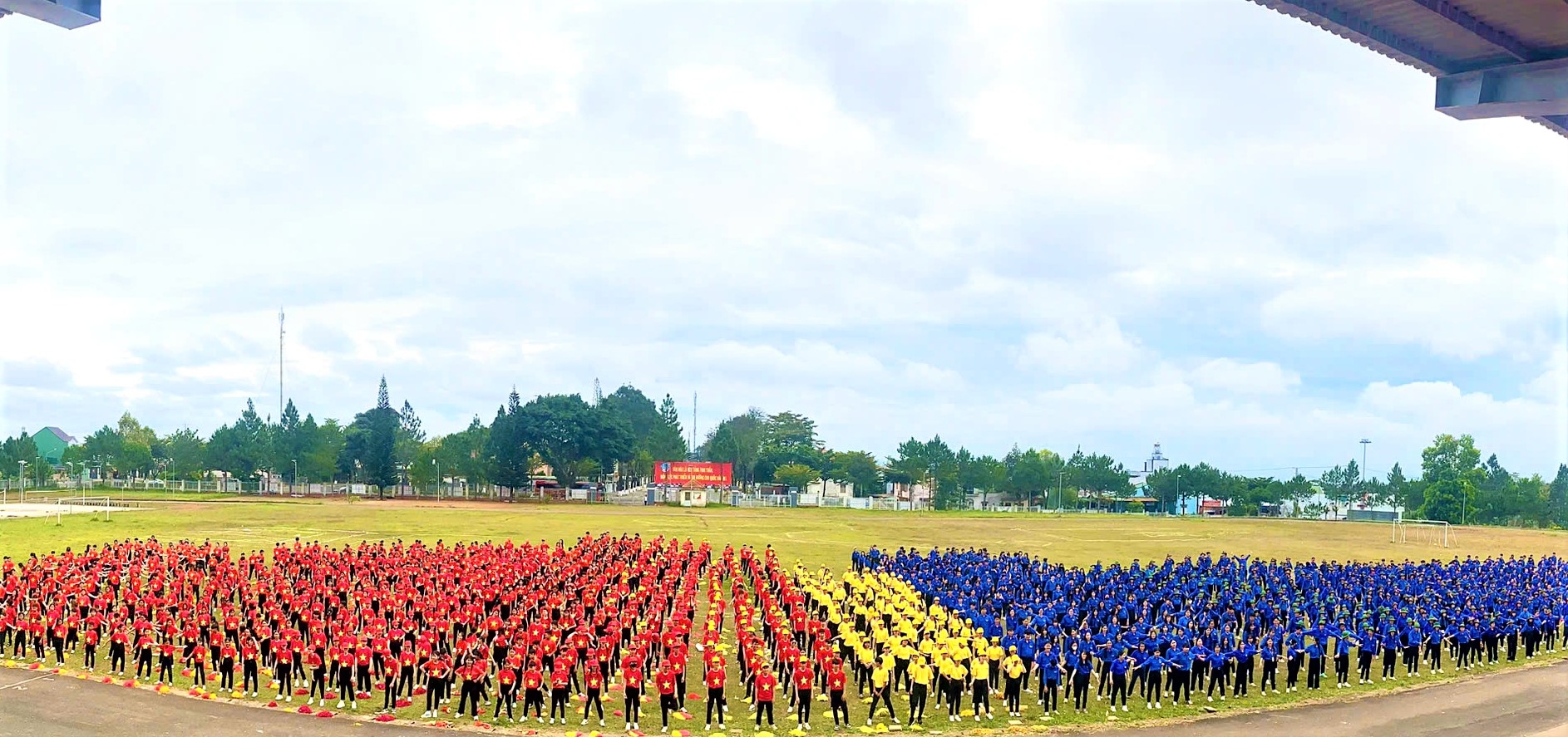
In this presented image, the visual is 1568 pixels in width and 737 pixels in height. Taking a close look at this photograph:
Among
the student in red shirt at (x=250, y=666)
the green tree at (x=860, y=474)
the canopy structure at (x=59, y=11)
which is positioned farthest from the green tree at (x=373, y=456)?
the canopy structure at (x=59, y=11)

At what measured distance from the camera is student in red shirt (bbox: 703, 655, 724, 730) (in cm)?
1817

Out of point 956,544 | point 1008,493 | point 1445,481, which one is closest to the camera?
point 956,544

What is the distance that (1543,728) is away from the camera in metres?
18.8

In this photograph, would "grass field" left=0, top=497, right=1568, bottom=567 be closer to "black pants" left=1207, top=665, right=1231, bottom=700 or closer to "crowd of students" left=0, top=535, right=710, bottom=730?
"crowd of students" left=0, top=535, right=710, bottom=730

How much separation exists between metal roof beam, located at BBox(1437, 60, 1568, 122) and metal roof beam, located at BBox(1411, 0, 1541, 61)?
0.16m

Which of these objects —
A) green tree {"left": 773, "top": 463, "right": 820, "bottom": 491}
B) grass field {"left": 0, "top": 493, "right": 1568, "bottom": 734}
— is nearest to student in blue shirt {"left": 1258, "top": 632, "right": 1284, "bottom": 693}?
grass field {"left": 0, "top": 493, "right": 1568, "bottom": 734}

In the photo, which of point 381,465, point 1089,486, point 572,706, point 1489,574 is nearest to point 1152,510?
point 1089,486

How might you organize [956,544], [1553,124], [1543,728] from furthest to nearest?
[956,544]
[1543,728]
[1553,124]

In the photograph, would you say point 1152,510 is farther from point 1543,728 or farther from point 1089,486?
point 1543,728

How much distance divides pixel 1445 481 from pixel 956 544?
2646 inches

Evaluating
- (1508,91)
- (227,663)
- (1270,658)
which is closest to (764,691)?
(227,663)

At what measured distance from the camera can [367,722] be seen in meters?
18.2

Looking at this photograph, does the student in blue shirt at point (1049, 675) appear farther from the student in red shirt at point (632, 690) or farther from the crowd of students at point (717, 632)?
the student in red shirt at point (632, 690)

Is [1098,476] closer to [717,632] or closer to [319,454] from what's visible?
[319,454]
